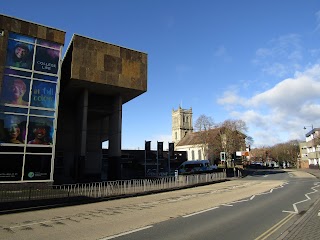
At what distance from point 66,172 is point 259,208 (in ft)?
98.3

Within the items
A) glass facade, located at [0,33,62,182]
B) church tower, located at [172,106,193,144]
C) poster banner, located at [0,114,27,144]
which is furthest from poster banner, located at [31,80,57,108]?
church tower, located at [172,106,193,144]

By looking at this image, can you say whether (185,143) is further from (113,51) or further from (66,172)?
(113,51)

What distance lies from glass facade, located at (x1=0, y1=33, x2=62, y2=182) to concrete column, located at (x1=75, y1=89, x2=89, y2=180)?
21.1 ft

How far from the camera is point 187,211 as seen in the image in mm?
13609

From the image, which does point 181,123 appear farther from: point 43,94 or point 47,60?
point 43,94

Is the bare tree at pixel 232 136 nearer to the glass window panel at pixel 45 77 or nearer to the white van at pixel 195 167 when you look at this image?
the white van at pixel 195 167

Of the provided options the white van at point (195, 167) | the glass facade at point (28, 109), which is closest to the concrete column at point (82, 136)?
the glass facade at point (28, 109)

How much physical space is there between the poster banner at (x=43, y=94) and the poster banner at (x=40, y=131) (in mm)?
1283

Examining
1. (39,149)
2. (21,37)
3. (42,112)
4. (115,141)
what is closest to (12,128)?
(39,149)

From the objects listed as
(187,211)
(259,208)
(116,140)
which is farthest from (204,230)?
(116,140)

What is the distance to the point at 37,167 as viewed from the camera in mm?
23047

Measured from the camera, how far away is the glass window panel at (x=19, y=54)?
76.4 ft

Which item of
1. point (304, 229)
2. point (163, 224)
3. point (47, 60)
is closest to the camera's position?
point (304, 229)

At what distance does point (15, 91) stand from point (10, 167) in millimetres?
5992
